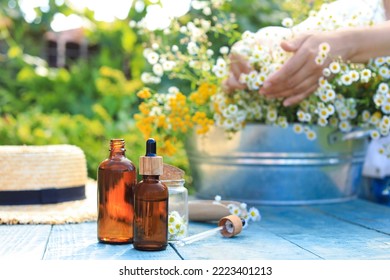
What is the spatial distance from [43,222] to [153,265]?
0.55 m

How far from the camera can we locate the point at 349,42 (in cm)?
170


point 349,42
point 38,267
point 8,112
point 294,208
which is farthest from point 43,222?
point 8,112

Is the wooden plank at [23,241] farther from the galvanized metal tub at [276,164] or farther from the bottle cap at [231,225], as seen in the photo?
the galvanized metal tub at [276,164]

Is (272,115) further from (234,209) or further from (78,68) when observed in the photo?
(78,68)

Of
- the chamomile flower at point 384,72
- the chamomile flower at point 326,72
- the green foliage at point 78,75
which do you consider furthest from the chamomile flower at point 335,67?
the green foliage at point 78,75

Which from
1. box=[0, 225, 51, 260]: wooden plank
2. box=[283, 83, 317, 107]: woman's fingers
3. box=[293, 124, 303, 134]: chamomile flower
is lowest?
box=[0, 225, 51, 260]: wooden plank

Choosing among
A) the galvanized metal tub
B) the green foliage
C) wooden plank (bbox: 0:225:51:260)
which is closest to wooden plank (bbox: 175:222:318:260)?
wooden plank (bbox: 0:225:51:260)

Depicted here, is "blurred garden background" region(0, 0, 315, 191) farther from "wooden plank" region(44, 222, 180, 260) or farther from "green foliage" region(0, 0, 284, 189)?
"wooden plank" region(44, 222, 180, 260)

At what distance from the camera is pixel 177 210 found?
Answer: 1398 mm

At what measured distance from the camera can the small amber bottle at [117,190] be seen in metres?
1.30

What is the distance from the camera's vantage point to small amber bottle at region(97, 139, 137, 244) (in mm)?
1304

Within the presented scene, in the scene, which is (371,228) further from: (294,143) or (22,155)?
(22,155)

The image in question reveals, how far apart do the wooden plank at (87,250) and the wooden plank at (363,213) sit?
58 centimetres

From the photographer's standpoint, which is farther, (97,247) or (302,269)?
(97,247)
